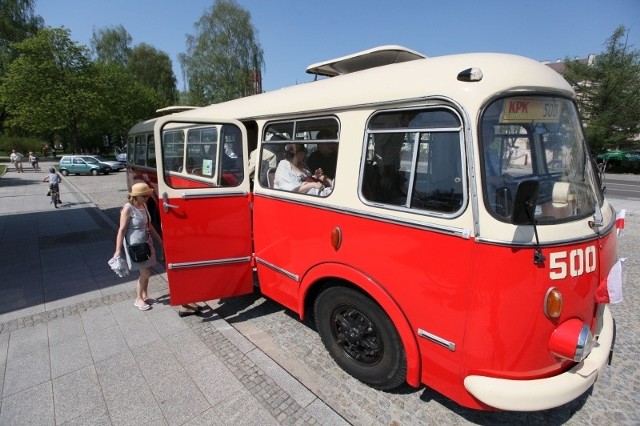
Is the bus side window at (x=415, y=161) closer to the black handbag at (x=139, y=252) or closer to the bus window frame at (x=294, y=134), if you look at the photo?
the bus window frame at (x=294, y=134)

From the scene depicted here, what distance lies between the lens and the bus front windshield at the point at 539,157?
2.09 meters

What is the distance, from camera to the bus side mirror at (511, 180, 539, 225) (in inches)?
71.5

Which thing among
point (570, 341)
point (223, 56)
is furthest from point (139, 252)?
point (223, 56)

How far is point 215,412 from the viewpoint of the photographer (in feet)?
9.02

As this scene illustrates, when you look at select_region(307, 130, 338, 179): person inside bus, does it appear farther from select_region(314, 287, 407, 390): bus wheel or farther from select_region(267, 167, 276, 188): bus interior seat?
select_region(314, 287, 407, 390): bus wheel

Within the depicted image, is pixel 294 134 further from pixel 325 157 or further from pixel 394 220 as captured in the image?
pixel 394 220

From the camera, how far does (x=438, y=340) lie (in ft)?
7.70

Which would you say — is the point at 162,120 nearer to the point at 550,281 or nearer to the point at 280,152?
the point at 280,152

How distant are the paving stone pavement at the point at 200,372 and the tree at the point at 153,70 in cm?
4322

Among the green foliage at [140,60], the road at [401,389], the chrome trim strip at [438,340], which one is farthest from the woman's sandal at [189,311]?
the green foliage at [140,60]

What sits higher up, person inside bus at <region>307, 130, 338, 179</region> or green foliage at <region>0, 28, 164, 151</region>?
green foliage at <region>0, 28, 164, 151</region>

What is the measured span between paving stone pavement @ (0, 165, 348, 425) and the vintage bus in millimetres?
748

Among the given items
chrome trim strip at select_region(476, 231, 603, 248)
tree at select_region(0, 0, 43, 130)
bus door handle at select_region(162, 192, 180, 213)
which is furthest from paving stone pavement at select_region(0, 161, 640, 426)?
tree at select_region(0, 0, 43, 130)

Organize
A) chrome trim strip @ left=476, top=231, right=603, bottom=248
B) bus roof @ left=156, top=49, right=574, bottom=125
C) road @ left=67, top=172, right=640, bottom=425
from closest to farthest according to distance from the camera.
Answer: chrome trim strip @ left=476, top=231, right=603, bottom=248 < bus roof @ left=156, top=49, right=574, bottom=125 < road @ left=67, top=172, right=640, bottom=425
